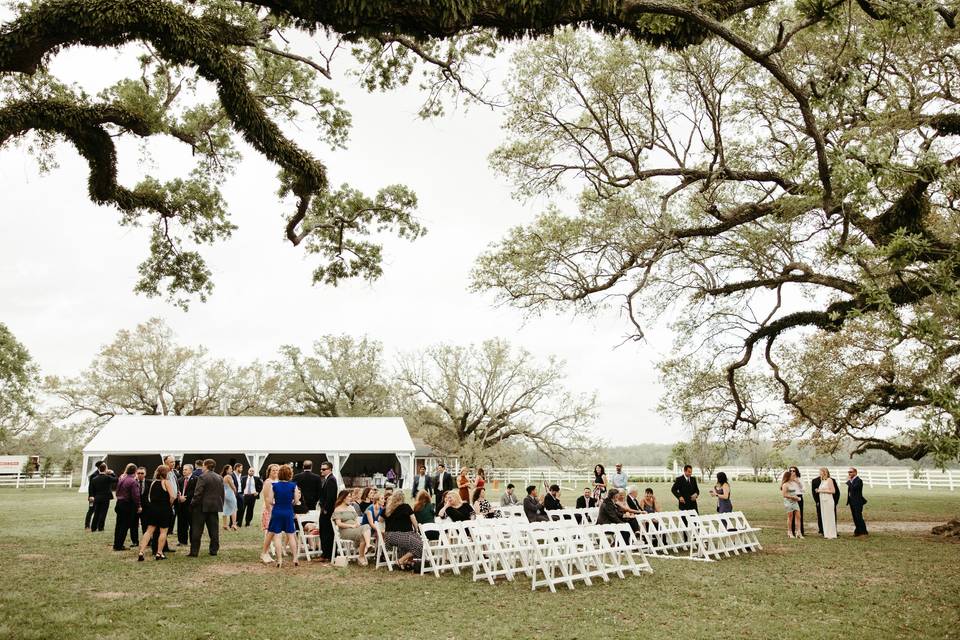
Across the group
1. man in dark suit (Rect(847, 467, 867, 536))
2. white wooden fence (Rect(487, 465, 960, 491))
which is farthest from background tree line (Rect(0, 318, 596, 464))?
man in dark suit (Rect(847, 467, 867, 536))

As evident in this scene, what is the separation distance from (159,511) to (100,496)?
4.81 meters

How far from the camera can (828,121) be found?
419 inches

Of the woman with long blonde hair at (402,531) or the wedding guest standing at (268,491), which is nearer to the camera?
the woman with long blonde hair at (402,531)

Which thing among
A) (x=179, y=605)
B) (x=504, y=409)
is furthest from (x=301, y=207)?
(x=504, y=409)

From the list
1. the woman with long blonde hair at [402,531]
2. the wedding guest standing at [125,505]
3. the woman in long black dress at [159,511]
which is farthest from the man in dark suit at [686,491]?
the wedding guest standing at [125,505]

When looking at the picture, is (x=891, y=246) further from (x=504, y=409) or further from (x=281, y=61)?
(x=504, y=409)

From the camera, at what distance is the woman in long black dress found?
31.1 feet

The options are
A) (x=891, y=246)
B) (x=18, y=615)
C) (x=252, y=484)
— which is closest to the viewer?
(x=891, y=246)

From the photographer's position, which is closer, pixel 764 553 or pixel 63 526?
pixel 764 553

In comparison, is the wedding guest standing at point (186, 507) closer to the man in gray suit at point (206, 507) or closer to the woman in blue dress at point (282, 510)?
the man in gray suit at point (206, 507)

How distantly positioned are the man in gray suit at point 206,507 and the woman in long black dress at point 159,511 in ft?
1.41

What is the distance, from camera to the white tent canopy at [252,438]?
26.4 meters

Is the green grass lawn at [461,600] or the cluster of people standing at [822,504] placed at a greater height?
the cluster of people standing at [822,504]

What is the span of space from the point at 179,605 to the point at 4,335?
130 ft
